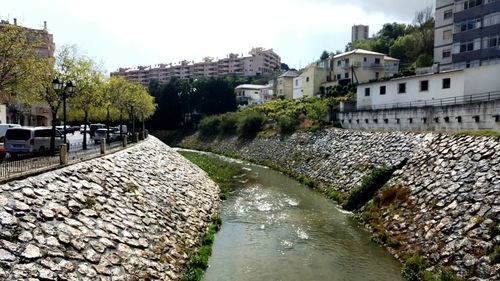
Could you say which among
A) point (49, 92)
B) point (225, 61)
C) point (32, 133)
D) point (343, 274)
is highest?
point (225, 61)

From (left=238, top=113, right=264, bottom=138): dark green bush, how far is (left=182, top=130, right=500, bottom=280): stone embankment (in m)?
27.8

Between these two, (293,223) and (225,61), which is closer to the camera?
(293,223)

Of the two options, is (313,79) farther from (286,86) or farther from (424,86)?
(424,86)

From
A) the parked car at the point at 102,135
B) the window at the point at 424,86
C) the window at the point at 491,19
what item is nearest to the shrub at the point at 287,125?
the window at the point at 424,86

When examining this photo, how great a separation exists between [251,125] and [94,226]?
48818 mm

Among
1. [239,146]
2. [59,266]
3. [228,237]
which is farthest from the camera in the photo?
[239,146]

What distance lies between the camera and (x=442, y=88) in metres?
32.2

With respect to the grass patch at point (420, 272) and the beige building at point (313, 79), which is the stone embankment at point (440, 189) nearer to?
the grass patch at point (420, 272)

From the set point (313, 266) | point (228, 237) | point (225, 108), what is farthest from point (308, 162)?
point (225, 108)

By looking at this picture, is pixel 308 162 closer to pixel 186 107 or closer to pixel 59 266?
pixel 59 266

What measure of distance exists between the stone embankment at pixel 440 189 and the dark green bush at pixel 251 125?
91.3 ft

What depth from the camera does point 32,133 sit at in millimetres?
24234

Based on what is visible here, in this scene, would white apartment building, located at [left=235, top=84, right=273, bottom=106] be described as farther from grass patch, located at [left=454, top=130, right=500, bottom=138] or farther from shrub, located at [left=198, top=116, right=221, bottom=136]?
grass patch, located at [left=454, top=130, right=500, bottom=138]

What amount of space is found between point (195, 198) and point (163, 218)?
660 cm
